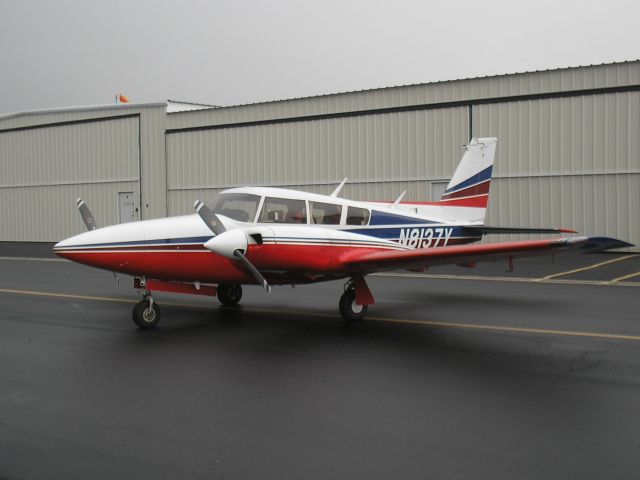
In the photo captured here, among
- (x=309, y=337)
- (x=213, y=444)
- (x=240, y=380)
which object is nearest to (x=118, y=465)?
(x=213, y=444)

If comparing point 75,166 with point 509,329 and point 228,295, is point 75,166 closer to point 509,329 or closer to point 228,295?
point 228,295

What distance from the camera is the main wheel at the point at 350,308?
10.3 meters

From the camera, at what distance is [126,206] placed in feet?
106

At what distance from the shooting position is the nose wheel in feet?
32.1

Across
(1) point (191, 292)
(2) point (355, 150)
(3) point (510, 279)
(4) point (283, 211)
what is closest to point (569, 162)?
(3) point (510, 279)

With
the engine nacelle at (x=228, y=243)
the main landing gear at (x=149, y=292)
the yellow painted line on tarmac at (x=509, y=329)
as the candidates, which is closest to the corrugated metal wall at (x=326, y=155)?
the yellow painted line on tarmac at (x=509, y=329)

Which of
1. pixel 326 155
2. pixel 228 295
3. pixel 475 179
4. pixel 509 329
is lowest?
pixel 509 329

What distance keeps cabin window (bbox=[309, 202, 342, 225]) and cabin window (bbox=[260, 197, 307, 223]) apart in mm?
176

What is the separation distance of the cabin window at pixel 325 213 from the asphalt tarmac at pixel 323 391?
5.19 feet

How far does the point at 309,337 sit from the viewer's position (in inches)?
360

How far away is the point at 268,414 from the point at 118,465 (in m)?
1.46

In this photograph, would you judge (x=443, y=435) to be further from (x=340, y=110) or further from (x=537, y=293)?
(x=340, y=110)

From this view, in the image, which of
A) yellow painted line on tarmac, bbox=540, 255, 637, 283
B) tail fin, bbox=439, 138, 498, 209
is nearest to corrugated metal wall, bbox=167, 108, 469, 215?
yellow painted line on tarmac, bbox=540, 255, 637, 283

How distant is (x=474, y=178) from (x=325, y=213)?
17.3 feet
